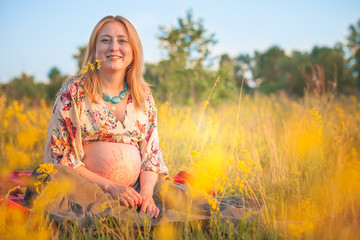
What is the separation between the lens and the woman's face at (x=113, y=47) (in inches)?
86.0

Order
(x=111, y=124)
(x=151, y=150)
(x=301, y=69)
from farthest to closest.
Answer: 1. (x=301, y=69)
2. (x=151, y=150)
3. (x=111, y=124)

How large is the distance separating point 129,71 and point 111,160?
0.87 m

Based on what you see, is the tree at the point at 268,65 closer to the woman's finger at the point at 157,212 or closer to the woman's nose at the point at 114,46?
the woman's nose at the point at 114,46

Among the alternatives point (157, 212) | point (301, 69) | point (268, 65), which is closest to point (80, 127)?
point (157, 212)

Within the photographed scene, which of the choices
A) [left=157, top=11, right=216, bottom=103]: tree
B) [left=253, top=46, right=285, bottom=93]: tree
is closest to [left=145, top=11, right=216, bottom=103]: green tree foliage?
[left=157, top=11, right=216, bottom=103]: tree

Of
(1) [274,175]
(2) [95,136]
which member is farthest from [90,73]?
(1) [274,175]

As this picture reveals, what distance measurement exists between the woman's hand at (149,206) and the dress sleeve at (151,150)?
1.06 ft

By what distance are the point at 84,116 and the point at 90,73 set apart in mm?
409

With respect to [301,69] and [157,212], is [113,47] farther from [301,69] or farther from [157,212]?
[301,69]

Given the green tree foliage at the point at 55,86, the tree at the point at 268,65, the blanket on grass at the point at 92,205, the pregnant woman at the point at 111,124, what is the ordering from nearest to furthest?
1. the blanket on grass at the point at 92,205
2. the pregnant woman at the point at 111,124
3. the green tree foliage at the point at 55,86
4. the tree at the point at 268,65

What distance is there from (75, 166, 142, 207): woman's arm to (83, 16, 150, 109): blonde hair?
23.3 inches

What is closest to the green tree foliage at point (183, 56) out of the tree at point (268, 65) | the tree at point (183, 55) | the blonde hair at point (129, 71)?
the tree at point (183, 55)

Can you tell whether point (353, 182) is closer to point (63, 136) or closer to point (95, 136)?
point (95, 136)

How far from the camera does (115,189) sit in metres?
1.90
